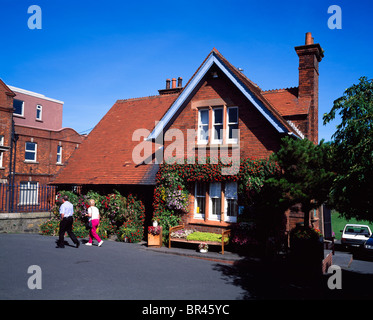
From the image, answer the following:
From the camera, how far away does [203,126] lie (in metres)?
14.6

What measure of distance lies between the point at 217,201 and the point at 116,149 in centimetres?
698

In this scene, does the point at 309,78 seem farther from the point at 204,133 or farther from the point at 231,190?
the point at 231,190

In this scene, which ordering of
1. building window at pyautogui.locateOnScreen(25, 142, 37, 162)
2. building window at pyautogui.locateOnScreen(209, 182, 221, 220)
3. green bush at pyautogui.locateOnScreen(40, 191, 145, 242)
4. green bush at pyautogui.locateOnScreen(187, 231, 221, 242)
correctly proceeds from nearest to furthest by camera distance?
green bush at pyautogui.locateOnScreen(187, 231, 221, 242) < building window at pyautogui.locateOnScreen(209, 182, 221, 220) < green bush at pyautogui.locateOnScreen(40, 191, 145, 242) < building window at pyautogui.locateOnScreen(25, 142, 37, 162)

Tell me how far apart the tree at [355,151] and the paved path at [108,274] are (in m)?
3.18

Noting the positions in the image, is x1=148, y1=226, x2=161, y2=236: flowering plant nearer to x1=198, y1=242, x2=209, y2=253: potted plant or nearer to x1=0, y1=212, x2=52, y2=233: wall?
x1=198, y1=242, x2=209, y2=253: potted plant

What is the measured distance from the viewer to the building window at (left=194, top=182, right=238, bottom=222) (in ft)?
44.6

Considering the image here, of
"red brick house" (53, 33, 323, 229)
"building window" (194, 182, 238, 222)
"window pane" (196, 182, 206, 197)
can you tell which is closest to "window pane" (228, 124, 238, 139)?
"red brick house" (53, 33, 323, 229)

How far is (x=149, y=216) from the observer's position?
15602 mm

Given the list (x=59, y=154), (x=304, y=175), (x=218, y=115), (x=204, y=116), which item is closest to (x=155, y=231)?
(x=204, y=116)

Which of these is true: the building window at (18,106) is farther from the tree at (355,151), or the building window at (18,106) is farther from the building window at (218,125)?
the tree at (355,151)

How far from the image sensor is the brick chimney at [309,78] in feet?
51.4

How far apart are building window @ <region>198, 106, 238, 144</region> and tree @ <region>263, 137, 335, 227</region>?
327 centimetres

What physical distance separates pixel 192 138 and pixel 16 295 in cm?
909
